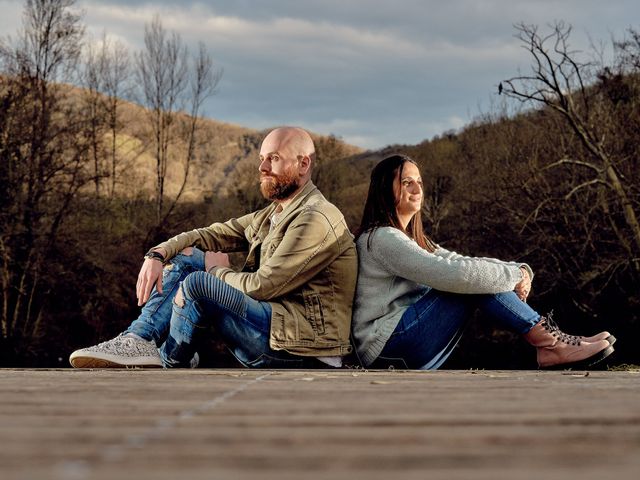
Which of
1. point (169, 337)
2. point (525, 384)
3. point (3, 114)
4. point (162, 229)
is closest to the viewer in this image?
point (525, 384)

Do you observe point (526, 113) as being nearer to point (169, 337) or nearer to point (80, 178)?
point (80, 178)

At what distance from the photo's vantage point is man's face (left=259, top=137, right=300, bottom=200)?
4137 mm

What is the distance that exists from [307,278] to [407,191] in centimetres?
63

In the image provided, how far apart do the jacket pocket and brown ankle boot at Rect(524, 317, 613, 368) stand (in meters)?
0.92

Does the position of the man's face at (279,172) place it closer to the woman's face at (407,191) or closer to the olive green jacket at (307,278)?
the olive green jacket at (307,278)

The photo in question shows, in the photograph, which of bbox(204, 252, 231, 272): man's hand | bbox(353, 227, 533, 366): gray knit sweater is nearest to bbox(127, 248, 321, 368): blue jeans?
bbox(353, 227, 533, 366): gray knit sweater

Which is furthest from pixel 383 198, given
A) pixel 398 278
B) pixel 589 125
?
pixel 589 125

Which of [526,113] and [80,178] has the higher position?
[526,113]

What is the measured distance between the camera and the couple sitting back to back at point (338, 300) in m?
3.70

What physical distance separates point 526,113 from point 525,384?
77.2 feet

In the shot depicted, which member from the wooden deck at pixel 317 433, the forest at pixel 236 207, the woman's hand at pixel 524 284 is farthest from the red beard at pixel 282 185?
the forest at pixel 236 207

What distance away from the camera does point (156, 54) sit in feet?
87.6

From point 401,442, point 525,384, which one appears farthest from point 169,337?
point 401,442

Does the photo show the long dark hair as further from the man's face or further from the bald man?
the man's face
